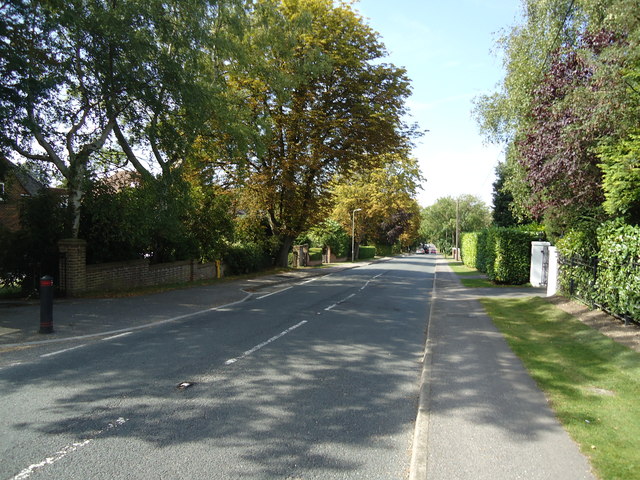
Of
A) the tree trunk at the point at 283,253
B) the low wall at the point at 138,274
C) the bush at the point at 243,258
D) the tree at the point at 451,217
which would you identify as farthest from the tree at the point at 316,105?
the tree at the point at 451,217

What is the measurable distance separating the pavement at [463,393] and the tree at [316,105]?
35.8 feet

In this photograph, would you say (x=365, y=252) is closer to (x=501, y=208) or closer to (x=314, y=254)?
(x=314, y=254)

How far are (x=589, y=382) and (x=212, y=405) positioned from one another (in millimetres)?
4875

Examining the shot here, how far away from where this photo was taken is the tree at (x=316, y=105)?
21.0 meters

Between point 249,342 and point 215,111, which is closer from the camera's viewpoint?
point 249,342

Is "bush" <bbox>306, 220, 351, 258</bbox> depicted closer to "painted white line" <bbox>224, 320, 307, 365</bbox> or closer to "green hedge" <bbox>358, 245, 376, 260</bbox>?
"green hedge" <bbox>358, 245, 376, 260</bbox>

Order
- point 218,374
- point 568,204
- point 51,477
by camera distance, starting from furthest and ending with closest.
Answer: point 568,204 < point 218,374 < point 51,477

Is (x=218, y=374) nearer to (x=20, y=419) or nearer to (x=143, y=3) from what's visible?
(x=20, y=419)

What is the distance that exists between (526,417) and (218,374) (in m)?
3.84

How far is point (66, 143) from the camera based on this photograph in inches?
531

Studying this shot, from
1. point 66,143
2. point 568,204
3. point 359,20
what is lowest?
point 568,204

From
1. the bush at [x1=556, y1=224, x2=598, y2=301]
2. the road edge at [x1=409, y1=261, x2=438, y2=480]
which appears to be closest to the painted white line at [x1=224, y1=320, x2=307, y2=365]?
the road edge at [x1=409, y1=261, x2=438, y2=480]

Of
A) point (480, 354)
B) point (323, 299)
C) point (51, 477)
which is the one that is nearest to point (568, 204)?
point (480, 354)

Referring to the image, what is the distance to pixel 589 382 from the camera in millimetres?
6016
